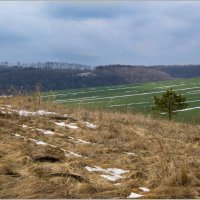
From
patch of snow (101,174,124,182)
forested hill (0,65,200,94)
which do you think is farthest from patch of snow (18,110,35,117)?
forested hill (0,65,200,94)

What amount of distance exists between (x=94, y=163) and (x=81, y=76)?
452 feet

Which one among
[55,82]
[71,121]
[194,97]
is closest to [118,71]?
[55,82]

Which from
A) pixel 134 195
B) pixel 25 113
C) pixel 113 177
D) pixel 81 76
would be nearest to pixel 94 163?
pixel 113 177

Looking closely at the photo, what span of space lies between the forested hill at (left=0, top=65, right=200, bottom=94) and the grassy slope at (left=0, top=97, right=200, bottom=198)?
98.4m

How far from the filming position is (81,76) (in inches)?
5699

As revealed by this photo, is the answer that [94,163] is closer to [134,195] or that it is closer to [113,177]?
[113,177]

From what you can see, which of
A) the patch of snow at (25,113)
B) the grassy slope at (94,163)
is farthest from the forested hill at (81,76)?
the grassy slope at (94,163)

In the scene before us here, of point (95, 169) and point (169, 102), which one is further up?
point (95, 169)

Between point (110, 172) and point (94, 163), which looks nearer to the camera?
point (110, 172)

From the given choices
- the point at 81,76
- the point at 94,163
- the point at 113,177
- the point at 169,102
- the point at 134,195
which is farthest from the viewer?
the point at 81,76

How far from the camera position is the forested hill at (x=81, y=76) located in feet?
419

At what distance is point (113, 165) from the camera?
717 cm

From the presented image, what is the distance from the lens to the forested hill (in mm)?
127762

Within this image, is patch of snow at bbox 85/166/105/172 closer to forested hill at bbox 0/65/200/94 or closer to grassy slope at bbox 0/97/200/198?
grassy slope at bbox 0/97/200/198
